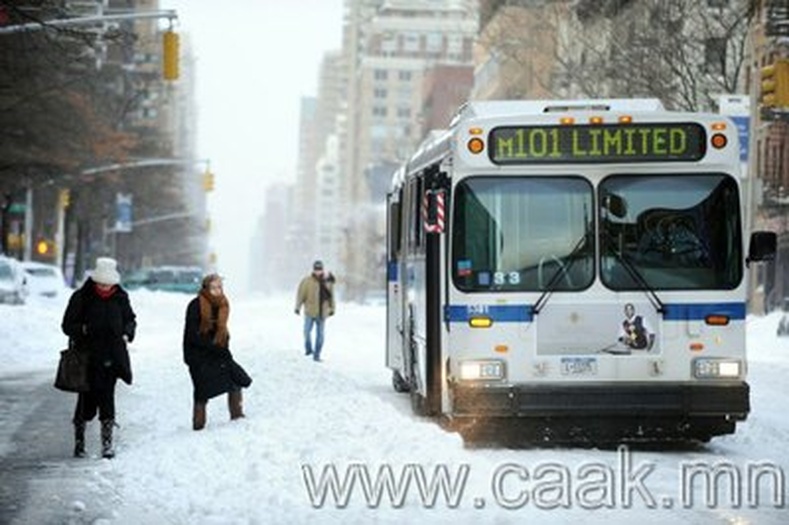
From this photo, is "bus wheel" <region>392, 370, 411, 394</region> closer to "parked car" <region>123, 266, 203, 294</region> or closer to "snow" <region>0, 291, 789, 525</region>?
"snow" <region>0, 291, 789, 525</region>

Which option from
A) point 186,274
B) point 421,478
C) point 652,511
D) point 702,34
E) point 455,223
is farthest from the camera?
point 186,274

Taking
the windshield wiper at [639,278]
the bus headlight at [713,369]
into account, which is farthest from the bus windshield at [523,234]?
the bus headlight at [713,369]

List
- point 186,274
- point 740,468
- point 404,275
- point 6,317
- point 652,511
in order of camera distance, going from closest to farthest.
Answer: point 652,511, point 740,468, point 404,275, point 6,317, point 186,274

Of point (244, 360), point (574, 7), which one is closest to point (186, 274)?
point (574, 7)

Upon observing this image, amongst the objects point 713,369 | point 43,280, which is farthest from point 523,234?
point 43,280

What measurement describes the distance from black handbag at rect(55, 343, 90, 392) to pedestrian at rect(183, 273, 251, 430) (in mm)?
1661

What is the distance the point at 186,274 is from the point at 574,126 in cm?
6630

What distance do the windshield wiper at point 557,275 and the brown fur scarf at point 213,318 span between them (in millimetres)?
3271

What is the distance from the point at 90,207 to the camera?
8319 cm

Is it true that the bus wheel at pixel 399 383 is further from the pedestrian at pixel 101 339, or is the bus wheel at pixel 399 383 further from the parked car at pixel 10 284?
the parked car at pixel 10 284

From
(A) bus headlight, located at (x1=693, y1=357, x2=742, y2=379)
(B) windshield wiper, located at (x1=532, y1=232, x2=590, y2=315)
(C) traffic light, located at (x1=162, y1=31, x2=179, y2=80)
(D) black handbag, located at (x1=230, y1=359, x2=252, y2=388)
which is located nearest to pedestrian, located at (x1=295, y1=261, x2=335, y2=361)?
(C) traffic light, located at (x1=162, y1=31, x2=179, y2=80)

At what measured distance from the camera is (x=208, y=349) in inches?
627

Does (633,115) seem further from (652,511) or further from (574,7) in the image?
(574,7)

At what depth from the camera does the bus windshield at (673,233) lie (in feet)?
48.6
